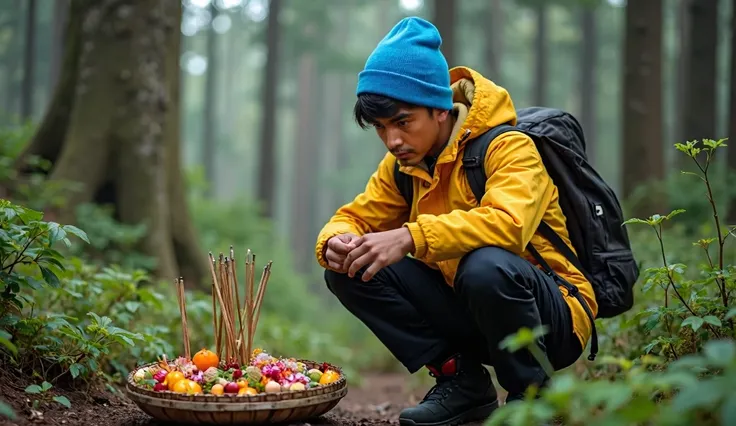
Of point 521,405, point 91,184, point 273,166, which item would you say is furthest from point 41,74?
point 521,405

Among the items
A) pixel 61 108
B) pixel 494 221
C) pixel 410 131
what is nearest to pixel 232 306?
pixel 410 131

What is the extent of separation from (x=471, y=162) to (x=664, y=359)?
4.04 ft

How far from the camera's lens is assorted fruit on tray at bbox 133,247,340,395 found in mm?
2841

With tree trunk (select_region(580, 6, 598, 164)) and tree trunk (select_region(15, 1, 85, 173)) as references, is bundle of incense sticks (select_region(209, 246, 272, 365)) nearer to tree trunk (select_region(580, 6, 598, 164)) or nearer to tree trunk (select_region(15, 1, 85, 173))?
tree trunk (select_region(15, 1, 85, 173))

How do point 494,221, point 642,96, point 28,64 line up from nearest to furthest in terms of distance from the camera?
point 494,221 → point 642,96 → point 28,64

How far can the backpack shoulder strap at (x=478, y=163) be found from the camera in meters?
3.19

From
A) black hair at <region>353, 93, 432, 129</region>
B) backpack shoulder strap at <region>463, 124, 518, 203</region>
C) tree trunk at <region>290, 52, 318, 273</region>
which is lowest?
tree trunk at <region>290, 52, 318, 273</region>

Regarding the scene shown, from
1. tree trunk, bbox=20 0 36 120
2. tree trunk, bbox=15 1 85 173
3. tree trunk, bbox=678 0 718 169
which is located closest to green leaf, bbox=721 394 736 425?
tree trunk, bbox=15 1 85 173

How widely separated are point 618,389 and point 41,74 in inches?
1083

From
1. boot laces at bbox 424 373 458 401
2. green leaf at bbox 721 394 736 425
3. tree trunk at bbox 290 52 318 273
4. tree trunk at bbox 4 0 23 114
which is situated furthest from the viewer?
tree trunk at bbox 290 52 318 273

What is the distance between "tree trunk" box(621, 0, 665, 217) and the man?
7.26m

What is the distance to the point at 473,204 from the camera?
323cm

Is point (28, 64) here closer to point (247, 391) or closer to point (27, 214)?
point (27, 214)

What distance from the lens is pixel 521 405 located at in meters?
1.77
